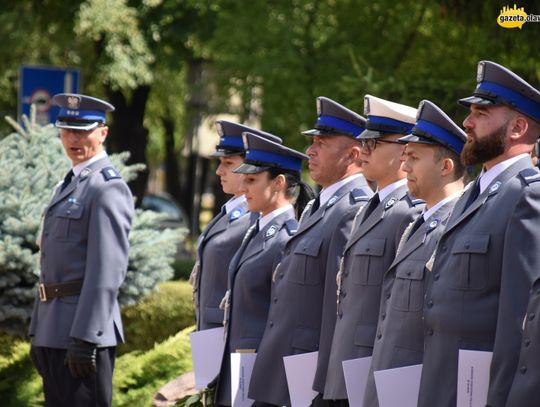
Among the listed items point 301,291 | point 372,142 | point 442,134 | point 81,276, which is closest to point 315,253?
point 301,291

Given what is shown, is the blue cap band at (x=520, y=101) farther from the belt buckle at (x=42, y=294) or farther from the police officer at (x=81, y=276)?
the belt buckle at (x=42, y=294)

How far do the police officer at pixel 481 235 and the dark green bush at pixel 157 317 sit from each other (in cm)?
566

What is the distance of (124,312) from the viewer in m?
10.4

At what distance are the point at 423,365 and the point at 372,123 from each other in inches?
54.5

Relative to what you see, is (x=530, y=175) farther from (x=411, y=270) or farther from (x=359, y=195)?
(x=359, y=195)

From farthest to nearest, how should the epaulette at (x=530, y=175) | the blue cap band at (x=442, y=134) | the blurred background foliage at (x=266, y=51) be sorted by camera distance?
1. the blurred background foliage at (x=266, y=51)
2. the blue cap band at (x=442, y=134)
3. the epaulette at (x=530, y=175)

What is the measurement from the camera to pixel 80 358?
23.1 feet

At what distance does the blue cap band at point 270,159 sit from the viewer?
6.63 metres

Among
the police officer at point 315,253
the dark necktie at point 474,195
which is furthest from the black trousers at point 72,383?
the dark necktie at point 474,195

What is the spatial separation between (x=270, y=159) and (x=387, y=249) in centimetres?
125

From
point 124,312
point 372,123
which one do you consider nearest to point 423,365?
point 372,123

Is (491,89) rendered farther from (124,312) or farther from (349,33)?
(349,33)

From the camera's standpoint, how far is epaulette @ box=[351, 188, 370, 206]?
19.9ft

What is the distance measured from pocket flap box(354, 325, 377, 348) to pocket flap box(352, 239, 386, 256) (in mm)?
330
